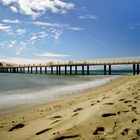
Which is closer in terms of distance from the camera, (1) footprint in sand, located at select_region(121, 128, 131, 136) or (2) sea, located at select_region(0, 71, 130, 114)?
(1) footprint in sand, located at select_region(121, 128, 131, 136)

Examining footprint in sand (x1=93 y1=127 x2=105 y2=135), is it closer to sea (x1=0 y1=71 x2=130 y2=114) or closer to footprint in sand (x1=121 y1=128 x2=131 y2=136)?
footprint in sand (x1=121 y1=128 x2=131 y2=136)

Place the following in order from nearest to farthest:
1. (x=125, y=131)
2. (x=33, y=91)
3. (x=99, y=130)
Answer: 1. (x=125, y=131)
2. (x=99, y=130)
3. (x=33, y=91)

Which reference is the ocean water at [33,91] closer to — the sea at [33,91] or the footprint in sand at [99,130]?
the sea at [33,91]

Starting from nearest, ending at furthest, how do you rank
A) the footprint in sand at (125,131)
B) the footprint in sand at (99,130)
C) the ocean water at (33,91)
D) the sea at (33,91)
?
the footprint in sand at (125,131), the footprint in sand at (99,130), the sea at (33,91), the ocean water at (33,91)

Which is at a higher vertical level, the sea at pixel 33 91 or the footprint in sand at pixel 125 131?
the footprint in sand at pixel 125 131

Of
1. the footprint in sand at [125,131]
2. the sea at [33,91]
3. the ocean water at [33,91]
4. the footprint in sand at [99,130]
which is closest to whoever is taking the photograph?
the footprint in sand at [125,131]

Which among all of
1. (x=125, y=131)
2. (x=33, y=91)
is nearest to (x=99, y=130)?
(x=125, y=131)

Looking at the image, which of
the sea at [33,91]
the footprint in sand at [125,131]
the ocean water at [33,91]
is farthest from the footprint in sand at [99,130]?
the ocean water at [33,91]

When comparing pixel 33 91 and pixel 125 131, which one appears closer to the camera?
pixel 125 131

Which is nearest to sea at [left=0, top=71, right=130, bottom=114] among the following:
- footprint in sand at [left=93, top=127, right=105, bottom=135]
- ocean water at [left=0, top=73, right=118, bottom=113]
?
ocean water at [left=0, top=73, right=118, bottom=113]

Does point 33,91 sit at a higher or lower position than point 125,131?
lower

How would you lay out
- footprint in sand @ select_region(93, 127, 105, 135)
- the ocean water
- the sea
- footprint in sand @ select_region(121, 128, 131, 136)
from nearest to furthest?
footprint in sand @ select_region(121, 128, 131, 136) → footprint in sand @ select_region(93, 127, 105, 135) → the sea → the ocean water

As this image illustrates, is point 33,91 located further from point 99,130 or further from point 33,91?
point 99,130

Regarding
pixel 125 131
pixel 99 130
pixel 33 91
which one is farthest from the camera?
pixel 33 91
